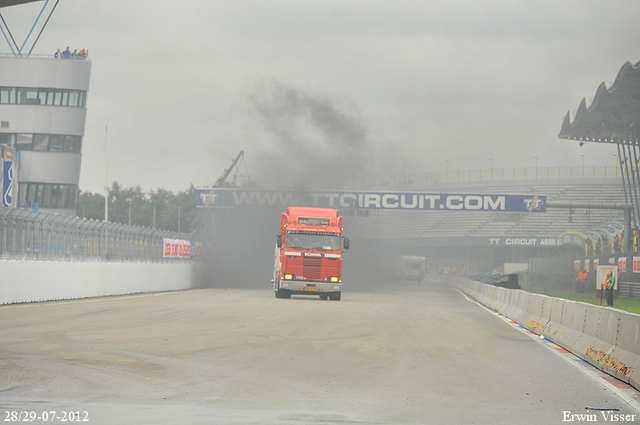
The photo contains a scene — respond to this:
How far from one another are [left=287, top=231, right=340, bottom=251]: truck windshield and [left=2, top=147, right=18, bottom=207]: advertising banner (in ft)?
88.4

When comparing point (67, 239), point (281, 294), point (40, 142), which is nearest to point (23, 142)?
point (40, 142)

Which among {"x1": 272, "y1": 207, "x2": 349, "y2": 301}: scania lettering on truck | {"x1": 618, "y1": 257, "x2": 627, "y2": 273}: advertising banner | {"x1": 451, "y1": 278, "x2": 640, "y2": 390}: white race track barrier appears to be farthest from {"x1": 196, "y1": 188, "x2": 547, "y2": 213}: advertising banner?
{"x1": 451, "y1": 278, "x2": 640, "y2": 390}: white race track barrier

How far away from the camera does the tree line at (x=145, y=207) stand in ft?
497

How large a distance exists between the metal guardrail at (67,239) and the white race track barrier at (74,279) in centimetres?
31

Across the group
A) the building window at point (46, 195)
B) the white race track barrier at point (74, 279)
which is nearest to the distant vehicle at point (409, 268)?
the building window at point (46, 195)

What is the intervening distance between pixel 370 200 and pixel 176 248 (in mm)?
21920

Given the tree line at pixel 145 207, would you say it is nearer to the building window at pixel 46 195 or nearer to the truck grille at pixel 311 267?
the building window at pixel 46 195

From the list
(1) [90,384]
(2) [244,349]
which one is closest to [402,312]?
(2) [244,349]

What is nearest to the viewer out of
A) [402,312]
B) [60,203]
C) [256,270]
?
[402,312]

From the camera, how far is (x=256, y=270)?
57.3 meters

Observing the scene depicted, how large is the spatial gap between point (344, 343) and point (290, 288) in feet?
56.3

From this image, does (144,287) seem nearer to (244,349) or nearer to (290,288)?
(290,288)

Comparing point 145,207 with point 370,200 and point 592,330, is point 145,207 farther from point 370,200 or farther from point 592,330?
point 592,330

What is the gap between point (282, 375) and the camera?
9961mm
